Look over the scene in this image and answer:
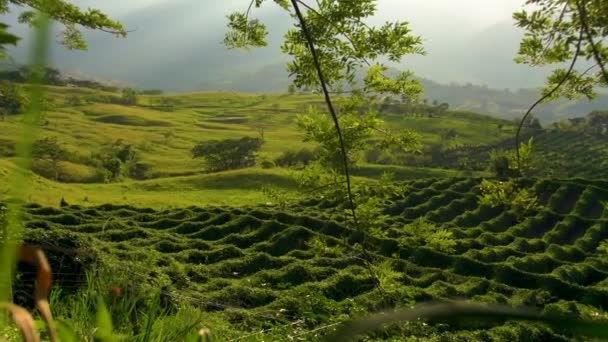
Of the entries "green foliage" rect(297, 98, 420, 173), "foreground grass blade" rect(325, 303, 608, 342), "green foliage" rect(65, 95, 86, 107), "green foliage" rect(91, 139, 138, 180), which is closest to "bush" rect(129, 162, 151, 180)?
"green foliage" rect(91, 139, 138, 180)

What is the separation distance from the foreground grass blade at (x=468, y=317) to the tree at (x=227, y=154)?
155 feet

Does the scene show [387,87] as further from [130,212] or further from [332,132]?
[130,212]

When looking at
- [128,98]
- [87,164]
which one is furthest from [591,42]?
[128,98]

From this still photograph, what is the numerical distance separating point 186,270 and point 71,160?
3405 centimetres

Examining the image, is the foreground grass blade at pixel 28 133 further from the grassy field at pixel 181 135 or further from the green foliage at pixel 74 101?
the green foliage at pixel 74 101

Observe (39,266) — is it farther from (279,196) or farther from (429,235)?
(279,196)

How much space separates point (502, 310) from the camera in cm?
25

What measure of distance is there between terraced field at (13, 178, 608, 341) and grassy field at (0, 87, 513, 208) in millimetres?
3658

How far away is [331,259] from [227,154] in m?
35.4

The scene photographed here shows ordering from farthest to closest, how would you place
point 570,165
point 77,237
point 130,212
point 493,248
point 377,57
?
point 570,165, point 130,212, point 493,248, point 77,237, point 377,57

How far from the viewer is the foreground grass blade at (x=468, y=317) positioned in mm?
237

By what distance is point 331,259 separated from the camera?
47.4 feet

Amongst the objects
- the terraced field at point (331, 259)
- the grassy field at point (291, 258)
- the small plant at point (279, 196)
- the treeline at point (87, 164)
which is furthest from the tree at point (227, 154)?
the small plant at point (279, 196)

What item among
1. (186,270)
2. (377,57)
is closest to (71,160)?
(186,270)
